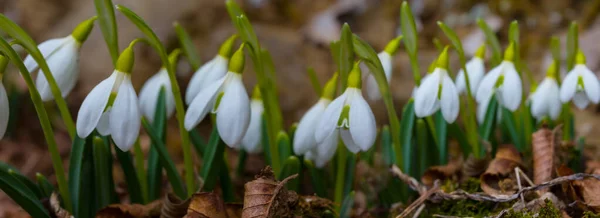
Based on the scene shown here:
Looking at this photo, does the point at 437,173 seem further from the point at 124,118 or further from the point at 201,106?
the point at 124,118

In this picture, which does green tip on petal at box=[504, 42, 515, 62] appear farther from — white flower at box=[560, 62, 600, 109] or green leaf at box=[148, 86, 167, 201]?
green leaf at box=[148, 86, 167, 201]

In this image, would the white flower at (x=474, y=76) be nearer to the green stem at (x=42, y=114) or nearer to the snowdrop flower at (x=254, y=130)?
the snowdrop flower at (x=254, y=130)

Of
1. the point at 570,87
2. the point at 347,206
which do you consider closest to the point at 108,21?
the point at 347,206

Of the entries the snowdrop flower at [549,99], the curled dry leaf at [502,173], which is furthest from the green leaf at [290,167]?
the snowdrop flower at [549,99]

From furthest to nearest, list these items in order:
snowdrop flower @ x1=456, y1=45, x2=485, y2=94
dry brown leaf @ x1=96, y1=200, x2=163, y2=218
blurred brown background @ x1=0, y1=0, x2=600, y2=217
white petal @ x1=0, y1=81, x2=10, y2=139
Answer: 1. blurred brown background @ x1=0, y1=0, x2=600, y2=217
2. snowdrop flower @ x1=456, y1=45, x2=485, y2=94
3. dry brown leaf @ x1=96, y1=200, x2=163, y2=218
4. white petal @ x1=0, y1=81, x2=10, y2=139

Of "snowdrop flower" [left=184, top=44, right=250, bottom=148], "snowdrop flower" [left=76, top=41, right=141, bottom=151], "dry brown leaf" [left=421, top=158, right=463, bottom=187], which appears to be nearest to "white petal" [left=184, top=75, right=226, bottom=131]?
"snowdrop flower" [left=184, top=44, right=250, bottom=148]

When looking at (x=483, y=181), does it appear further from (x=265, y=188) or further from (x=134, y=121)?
(x=134, y=121)

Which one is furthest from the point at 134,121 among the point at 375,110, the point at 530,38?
the point at 530,38
